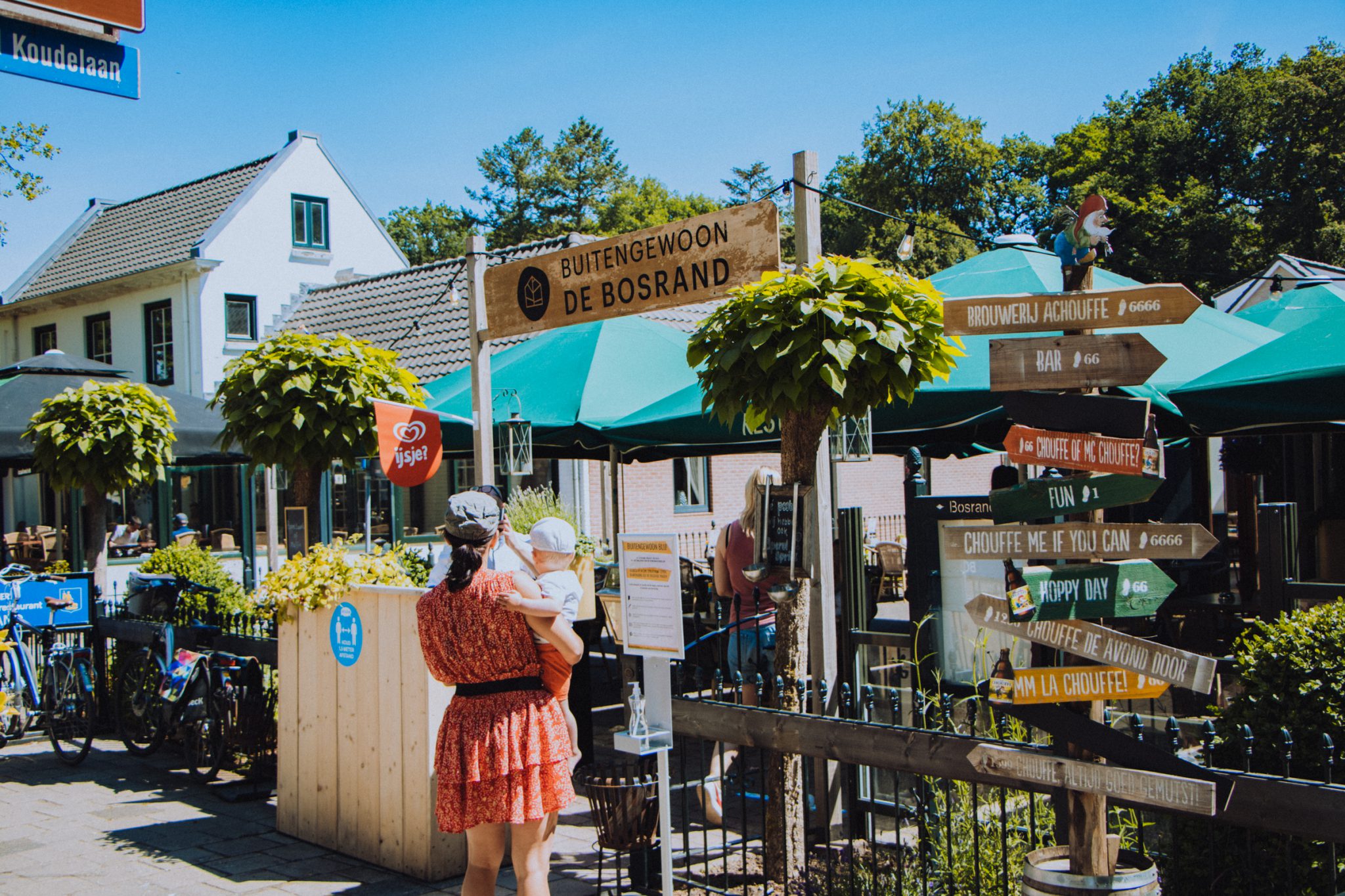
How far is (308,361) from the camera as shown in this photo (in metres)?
7.53

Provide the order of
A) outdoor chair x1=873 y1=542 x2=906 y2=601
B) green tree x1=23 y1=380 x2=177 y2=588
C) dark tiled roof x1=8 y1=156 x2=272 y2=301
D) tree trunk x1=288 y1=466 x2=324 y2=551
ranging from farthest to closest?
dark tiled roof x1=8 y1=156 x2=272 y2=301, outdoor chair x1=873 y1=542 x2=906 y2=601, green tree x1=23 y1=380 x2=177 y2=588, tree trunk x1=288 y1=466 x2=324 y2=551

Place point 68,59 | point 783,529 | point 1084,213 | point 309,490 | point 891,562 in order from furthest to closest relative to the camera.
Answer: point 891,562 → point 309,490 → point 783,529 → point 68,59 → point 1084,213

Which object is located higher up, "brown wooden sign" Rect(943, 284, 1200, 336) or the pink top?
"brown wooden sign" Rect(943, 284, 1200, 336)

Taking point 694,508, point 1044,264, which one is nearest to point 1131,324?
point 1044,264

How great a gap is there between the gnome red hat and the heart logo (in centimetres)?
442

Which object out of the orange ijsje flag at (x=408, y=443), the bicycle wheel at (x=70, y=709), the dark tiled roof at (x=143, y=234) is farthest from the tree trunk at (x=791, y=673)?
the dark tiled roof at (x=143, y=234)

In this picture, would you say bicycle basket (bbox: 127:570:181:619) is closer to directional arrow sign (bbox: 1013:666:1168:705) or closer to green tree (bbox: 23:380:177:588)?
green tree (bbox: 23:380:177:588)

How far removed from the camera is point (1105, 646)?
3.18 m

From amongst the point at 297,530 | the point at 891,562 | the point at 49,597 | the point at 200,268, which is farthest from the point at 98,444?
the point at 200,268

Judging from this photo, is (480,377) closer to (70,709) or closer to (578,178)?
(70,709)

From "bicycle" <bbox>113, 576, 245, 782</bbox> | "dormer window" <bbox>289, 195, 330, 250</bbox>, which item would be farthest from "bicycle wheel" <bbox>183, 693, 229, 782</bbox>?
"dormer window" <bbox>289, 195, 330, 250</bbox>

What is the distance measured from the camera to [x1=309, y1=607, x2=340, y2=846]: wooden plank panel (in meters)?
5.86

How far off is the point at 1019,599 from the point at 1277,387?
3455 mm

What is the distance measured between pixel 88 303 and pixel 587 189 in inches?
1248
